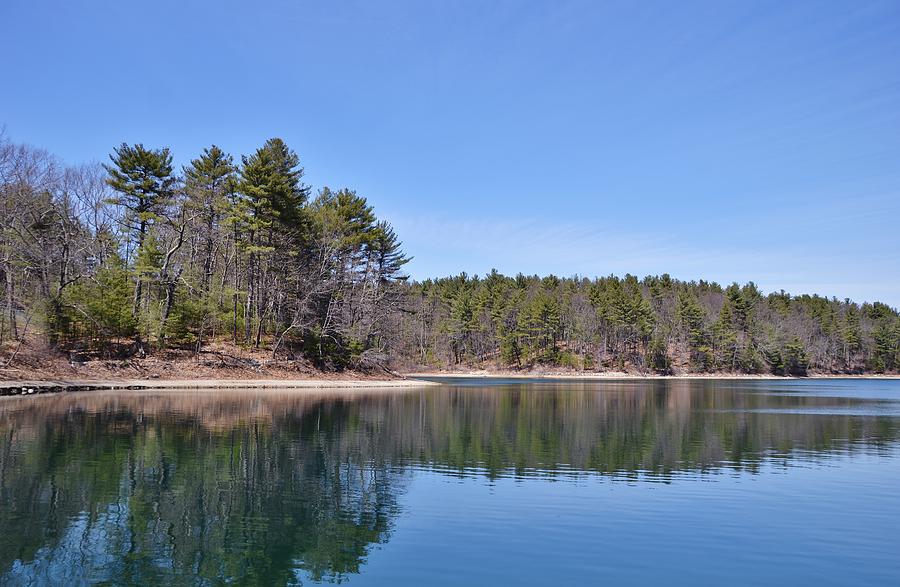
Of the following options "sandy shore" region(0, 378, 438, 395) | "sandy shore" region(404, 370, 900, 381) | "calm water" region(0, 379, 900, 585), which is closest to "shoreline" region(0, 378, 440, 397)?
"sandy shore" region(0, 378, 438, 395)

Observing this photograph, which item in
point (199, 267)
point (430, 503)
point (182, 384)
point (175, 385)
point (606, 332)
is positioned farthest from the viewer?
point (606, 332)

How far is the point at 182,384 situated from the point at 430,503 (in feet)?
136

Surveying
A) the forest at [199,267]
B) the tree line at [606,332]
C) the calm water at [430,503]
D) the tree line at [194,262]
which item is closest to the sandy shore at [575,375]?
the tree line at [606,332]

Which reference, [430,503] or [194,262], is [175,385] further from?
[430,503]

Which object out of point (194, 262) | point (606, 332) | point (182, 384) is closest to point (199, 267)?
point (194, 262)

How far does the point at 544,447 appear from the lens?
88.4 feet

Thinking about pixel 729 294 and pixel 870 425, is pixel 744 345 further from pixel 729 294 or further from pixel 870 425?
pixel 870 425

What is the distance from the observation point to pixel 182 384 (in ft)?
167

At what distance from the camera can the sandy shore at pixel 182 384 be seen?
41.9 meters

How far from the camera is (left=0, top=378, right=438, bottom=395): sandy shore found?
41.9 metres

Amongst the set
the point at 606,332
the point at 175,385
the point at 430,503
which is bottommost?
the point at 175,385

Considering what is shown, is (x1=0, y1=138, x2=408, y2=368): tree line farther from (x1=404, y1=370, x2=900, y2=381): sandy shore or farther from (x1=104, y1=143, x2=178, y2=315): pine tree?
(x1=404, y1=370, x2=900, y2=381): sandy shore

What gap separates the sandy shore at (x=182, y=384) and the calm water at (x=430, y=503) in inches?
407

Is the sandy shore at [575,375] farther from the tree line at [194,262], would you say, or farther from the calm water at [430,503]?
the calm water at [430,503]
